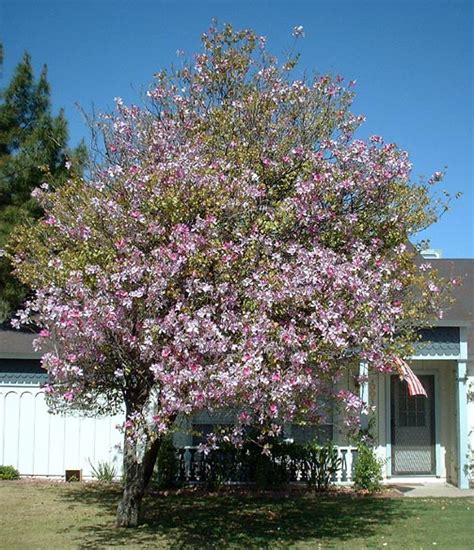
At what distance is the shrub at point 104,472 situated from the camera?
14.8 meters

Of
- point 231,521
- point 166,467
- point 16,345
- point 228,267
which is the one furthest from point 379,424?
point 228,267

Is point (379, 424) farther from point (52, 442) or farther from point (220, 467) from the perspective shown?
point (52, 442)

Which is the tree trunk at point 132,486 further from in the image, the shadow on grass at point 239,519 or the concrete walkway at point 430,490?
the concrete walkway at point 430,490

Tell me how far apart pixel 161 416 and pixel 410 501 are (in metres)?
6.96

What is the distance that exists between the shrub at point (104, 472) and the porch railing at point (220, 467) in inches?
57.9

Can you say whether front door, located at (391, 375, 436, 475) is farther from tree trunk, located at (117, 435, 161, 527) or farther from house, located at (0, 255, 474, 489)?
tree trunk, located at (117, 435, 161, 527)

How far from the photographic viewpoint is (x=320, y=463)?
14.3 m

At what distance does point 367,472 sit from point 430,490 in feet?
4.44

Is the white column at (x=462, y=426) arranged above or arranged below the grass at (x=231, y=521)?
above

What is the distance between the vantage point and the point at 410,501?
1294cm

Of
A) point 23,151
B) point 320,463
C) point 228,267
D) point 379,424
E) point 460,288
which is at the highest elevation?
point 23,151

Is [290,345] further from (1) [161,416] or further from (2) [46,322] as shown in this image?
(2) [46,322]

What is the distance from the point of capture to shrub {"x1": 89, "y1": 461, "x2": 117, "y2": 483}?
48.7 feet

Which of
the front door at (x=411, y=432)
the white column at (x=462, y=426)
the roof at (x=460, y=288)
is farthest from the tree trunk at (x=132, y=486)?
the front door at (x=411, y=432)
